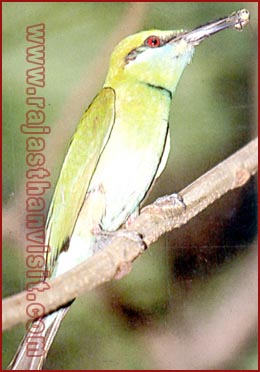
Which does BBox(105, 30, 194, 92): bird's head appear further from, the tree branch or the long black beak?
the tree branch

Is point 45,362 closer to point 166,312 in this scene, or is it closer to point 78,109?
point 166,312

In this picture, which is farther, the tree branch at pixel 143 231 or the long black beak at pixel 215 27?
the long black beak at pixel 215 27

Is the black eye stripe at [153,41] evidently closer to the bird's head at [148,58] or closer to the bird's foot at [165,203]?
the bird's head at [148,58]

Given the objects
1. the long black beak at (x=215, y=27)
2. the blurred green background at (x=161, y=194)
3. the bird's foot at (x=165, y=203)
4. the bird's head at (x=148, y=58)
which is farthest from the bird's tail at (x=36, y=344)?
the long black beak at (x=215, y=27)

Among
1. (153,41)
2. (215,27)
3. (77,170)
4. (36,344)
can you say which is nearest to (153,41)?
(153,41)

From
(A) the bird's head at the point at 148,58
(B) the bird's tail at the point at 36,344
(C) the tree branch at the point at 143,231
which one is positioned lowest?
(B) the bird's tail at the point at 36,344

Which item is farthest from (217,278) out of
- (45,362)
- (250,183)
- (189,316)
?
(45,362)
